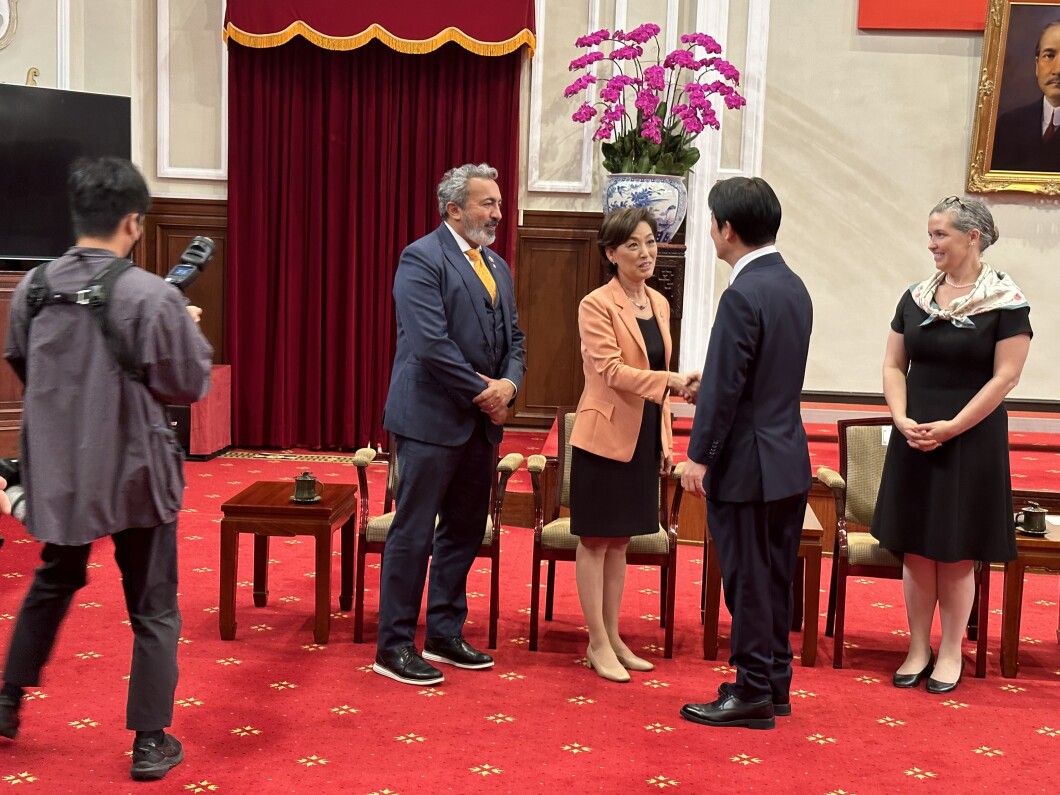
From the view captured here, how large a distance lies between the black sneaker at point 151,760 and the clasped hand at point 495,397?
4.19 ft

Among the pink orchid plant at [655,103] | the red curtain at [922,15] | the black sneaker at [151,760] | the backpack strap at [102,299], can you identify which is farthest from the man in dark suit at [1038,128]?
the black sneaker at [151,760]

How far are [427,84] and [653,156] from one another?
1561 mm

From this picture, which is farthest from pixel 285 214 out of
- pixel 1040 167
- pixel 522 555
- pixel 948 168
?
pixel 1040 167

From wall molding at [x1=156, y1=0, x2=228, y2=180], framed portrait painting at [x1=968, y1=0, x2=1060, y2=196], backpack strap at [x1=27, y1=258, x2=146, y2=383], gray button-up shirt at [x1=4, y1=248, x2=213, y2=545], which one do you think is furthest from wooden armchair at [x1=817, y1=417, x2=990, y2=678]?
wall molding at [x1=156, y1=0, x2=228, y2=180]

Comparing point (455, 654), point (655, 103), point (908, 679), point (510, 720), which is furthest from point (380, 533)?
point (655, 103)

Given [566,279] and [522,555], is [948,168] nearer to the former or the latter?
[566,279]

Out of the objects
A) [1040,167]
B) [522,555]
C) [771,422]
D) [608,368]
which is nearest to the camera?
[771,422]

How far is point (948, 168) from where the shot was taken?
23.5 feet

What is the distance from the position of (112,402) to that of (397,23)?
16.4 feet

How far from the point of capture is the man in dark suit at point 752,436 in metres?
2.95

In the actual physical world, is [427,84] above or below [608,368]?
above

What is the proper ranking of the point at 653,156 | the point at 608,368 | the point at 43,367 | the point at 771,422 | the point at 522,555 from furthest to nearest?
the point at 653,156 < the point at 522,555 < the point at 608,368 < the point at 771,422 < the point at 43,367

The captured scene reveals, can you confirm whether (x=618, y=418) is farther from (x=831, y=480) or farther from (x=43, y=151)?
(x=43, y=151)

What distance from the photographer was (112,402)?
2.49 metres
